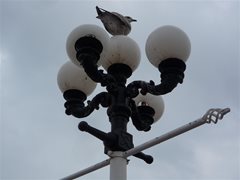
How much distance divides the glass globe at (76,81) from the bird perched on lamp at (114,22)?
0.54m

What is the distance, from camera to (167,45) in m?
4.87

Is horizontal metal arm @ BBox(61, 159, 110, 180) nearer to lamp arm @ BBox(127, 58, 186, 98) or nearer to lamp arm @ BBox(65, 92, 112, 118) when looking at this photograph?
lamp arm @ BBox(65, 92, 112, 118)

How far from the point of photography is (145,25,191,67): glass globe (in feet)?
15.9

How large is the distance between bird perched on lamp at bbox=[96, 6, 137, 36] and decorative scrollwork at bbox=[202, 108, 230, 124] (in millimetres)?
1959

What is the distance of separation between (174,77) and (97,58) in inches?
29.4

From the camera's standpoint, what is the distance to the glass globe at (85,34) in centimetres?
463

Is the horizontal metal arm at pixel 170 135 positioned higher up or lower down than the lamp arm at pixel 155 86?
lower down

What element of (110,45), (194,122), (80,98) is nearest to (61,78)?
(80,98)

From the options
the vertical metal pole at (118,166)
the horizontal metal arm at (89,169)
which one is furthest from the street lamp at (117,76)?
the horizontal metal arm at (89,169)

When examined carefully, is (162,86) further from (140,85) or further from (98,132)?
(98,132)

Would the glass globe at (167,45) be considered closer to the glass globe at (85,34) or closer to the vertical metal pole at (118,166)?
the glass globe at (85,34)

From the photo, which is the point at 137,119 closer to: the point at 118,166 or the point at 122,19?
the point at 118,166

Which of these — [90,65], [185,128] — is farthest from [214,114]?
[90,65]

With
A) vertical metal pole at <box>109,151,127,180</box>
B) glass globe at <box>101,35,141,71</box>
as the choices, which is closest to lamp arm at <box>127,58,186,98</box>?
glass globe at <box>101,35,141,71</box>
